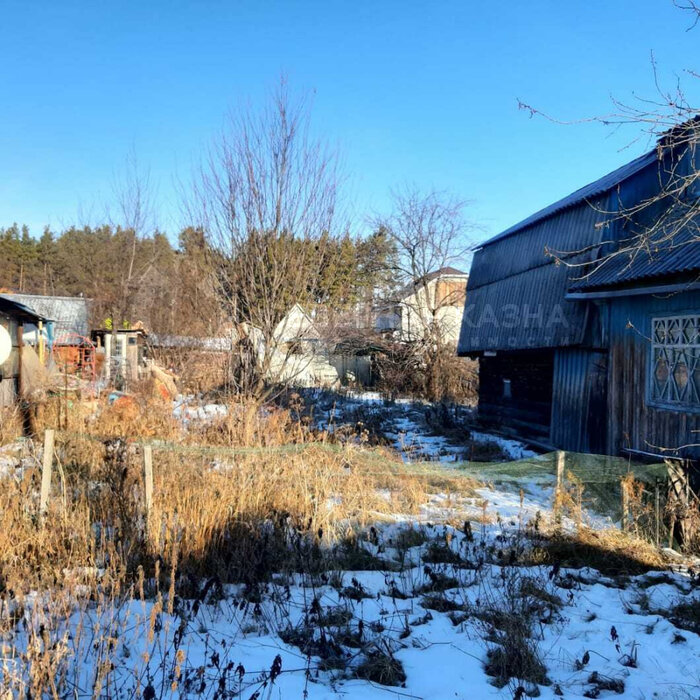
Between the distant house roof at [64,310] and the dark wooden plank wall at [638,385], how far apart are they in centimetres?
2783

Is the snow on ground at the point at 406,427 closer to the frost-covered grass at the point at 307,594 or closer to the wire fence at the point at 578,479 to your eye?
the wire fence at the point at 578,479

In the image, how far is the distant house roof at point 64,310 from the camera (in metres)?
31.9

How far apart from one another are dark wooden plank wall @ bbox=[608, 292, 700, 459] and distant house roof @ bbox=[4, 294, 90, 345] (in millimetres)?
27830

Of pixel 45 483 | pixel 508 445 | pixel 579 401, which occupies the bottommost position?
pixel 508 445

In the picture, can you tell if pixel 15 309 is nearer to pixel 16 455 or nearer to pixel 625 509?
pixel 16 455

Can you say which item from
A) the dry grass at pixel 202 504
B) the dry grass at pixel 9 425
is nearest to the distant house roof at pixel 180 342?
the dry grass at pixel 9 425

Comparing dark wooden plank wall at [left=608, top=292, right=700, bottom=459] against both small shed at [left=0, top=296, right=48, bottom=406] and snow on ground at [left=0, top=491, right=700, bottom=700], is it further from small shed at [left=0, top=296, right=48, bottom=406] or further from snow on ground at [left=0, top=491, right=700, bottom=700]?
small shed at [left=0, top=296, right=48, bottom=406]

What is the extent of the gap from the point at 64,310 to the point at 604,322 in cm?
3040

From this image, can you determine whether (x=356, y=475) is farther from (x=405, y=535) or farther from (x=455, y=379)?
(x=455, y=379)

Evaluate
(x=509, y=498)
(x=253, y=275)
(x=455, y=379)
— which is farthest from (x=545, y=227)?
(x=455, y=379)

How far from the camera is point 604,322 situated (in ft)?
35.0

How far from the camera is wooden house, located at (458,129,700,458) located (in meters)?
8.79

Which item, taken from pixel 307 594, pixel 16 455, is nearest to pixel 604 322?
pixel 307 594

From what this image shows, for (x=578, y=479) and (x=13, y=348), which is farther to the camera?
(x=13, y=348)
